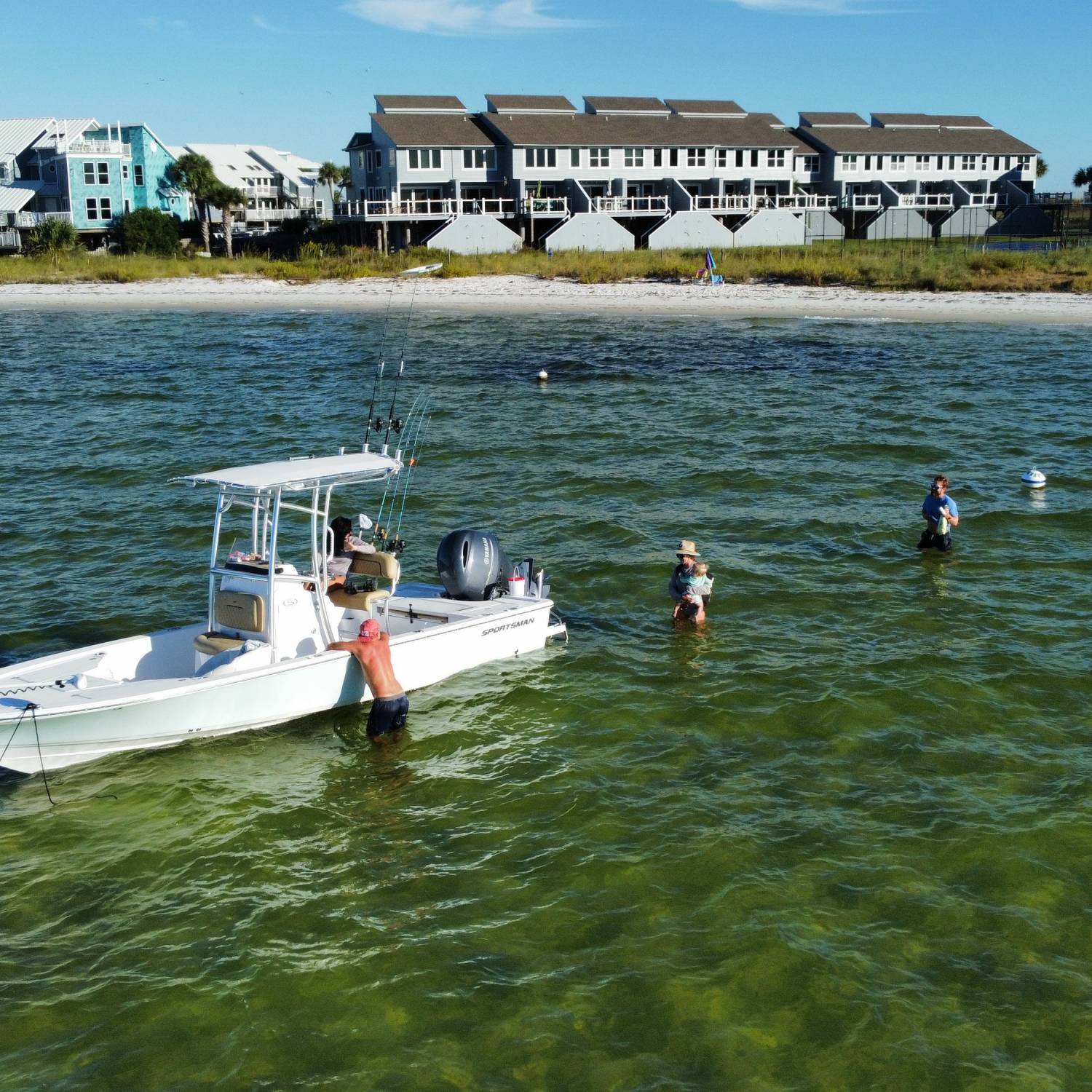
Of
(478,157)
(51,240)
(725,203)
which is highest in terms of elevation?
(478,157)

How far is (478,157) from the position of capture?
262 ft

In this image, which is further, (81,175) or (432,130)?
(81,175)

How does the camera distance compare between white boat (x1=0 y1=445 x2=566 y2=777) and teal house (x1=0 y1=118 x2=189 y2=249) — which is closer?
white boat (x1=0 y1=445 x2=566 y2=777)

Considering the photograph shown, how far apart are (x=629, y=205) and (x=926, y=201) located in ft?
86.4

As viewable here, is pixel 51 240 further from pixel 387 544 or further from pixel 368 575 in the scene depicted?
pixel 368 575

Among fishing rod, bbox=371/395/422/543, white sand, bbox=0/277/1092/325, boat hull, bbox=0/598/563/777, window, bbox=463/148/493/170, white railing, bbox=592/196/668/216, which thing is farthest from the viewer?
window, bbox=463/148/493/170

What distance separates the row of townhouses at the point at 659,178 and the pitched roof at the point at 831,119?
0.24 metres

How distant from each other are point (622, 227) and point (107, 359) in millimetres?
40487

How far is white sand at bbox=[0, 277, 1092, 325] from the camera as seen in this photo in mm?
51812

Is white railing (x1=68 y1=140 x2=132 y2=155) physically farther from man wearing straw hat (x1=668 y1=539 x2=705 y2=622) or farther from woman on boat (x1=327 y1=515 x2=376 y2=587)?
man wearing straw hat (x1=668 y1=539 x2=705 y2=622)

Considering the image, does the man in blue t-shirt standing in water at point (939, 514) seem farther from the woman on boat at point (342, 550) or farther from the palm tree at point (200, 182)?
the palm tree at point (200, 182)

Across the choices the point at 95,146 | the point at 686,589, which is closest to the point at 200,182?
the point at 95,146


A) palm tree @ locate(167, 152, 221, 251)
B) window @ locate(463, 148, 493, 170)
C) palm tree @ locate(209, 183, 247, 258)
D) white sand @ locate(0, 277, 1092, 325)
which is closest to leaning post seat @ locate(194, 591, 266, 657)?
white sand @ locate(0, 277, 1092, 325)

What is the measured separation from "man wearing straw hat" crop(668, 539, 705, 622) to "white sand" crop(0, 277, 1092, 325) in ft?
123
